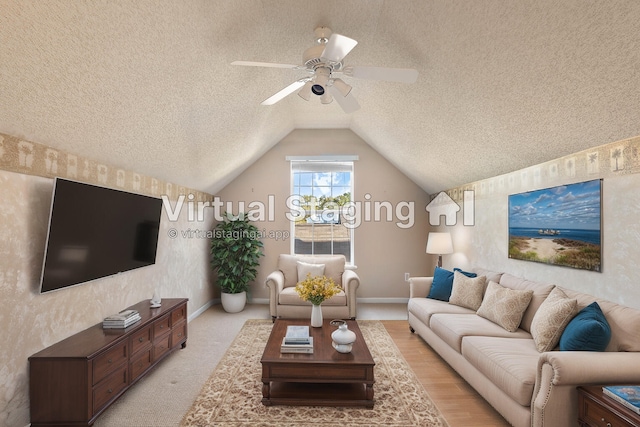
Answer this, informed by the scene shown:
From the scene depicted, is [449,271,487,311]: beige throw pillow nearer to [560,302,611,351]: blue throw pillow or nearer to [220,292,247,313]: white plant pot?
[560,302,611,351]: blue throw pillow

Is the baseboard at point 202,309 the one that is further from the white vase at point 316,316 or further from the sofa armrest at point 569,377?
the sofa armrest at point 569,377

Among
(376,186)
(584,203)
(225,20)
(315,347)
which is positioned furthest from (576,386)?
(376,186)

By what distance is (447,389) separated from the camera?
272cm

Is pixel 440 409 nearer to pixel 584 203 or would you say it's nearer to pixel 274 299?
pixel 584 203

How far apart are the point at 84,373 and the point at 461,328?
2916mm

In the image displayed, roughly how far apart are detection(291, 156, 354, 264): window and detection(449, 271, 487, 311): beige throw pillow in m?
2.24

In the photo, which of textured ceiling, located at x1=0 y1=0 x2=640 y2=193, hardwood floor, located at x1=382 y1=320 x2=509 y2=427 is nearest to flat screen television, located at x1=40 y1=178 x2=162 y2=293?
textured ceiling, located at x1=0 y1=0 x2=640 y2=193

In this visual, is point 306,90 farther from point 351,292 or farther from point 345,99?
point 351,292

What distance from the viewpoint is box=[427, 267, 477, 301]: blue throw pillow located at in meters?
3.89

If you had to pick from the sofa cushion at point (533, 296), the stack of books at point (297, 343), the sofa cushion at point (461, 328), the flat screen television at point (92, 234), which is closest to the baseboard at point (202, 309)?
A: the flat screen television at point (92, 234)

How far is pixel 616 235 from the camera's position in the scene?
89.6 inches

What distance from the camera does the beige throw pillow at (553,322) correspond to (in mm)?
2305

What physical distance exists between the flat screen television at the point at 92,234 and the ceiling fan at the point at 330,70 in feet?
5.01

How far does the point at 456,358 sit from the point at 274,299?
2.42 metres
